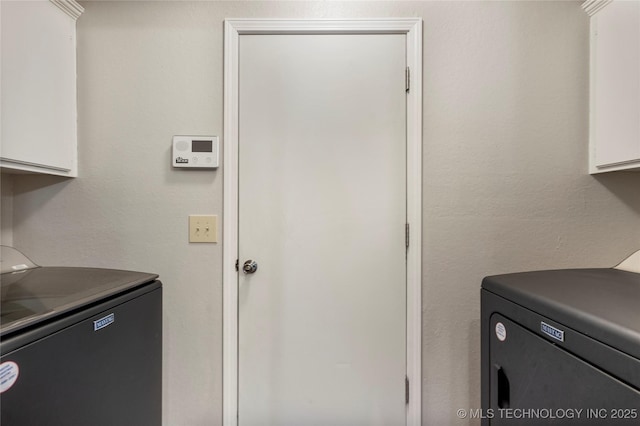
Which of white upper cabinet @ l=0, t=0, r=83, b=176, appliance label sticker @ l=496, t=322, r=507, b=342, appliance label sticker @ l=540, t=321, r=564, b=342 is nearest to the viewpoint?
appliance label sticker @ l=540, t=321, r=564, b=342

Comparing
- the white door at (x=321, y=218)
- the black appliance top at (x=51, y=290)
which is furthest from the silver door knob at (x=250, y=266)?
the black appliance top at (x=51, y=290)

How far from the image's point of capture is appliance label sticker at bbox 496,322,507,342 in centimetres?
82

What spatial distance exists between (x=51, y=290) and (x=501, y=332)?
1368mm

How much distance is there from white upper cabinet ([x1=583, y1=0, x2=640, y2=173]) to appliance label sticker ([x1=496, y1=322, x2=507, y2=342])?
86cm

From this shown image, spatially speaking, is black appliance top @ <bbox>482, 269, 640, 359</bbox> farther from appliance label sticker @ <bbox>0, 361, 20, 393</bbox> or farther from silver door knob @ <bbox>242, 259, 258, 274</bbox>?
appliance label sticker @ <bbox>0, 361, 20, 393</bbox>

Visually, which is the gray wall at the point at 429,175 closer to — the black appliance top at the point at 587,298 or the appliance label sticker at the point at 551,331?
the black appliance top at the point at 587,298

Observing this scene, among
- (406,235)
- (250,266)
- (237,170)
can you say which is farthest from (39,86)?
(406,235)

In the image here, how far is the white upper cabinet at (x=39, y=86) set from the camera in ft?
3.16

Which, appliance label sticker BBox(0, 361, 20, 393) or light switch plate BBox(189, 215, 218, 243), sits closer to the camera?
appliance label sticker BBox(0, 361, 20, 393)

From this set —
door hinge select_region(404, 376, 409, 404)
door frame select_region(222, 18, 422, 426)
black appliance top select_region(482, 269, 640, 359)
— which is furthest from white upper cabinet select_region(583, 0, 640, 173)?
door hinge select_region(404, 376, 409, 404)

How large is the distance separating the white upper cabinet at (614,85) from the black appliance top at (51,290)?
1.91 meters

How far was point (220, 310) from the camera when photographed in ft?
4.02

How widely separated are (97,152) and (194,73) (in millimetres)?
579

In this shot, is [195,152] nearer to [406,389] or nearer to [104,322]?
[104,322]
